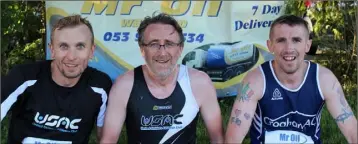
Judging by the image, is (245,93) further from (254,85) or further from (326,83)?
(326,83)

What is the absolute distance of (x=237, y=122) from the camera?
129 inches

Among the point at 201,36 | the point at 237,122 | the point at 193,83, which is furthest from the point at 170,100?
the point at 201,36

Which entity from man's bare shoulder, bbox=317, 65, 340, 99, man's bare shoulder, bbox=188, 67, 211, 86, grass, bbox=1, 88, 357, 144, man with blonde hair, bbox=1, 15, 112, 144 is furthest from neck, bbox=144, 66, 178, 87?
grass, bbox=1, 88, 357, 144

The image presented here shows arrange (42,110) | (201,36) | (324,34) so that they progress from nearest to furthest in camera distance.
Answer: (42,110) < (201,36) < (324,34)

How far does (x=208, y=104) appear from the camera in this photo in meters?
3.33

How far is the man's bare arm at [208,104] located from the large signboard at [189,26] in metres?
2.71

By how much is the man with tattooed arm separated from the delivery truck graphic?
2.79 m

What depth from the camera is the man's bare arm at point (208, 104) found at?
10.8 feet

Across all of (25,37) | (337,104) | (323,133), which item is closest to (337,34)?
(323,133)

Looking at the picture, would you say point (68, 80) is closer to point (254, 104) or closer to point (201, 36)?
point (254, 104)

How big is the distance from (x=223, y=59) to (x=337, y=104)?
9.95 feet

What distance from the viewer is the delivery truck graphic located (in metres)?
6.09

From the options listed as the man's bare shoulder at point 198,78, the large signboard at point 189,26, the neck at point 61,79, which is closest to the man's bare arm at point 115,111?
the neck at point 61,79

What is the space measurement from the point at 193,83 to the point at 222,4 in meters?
2.92
